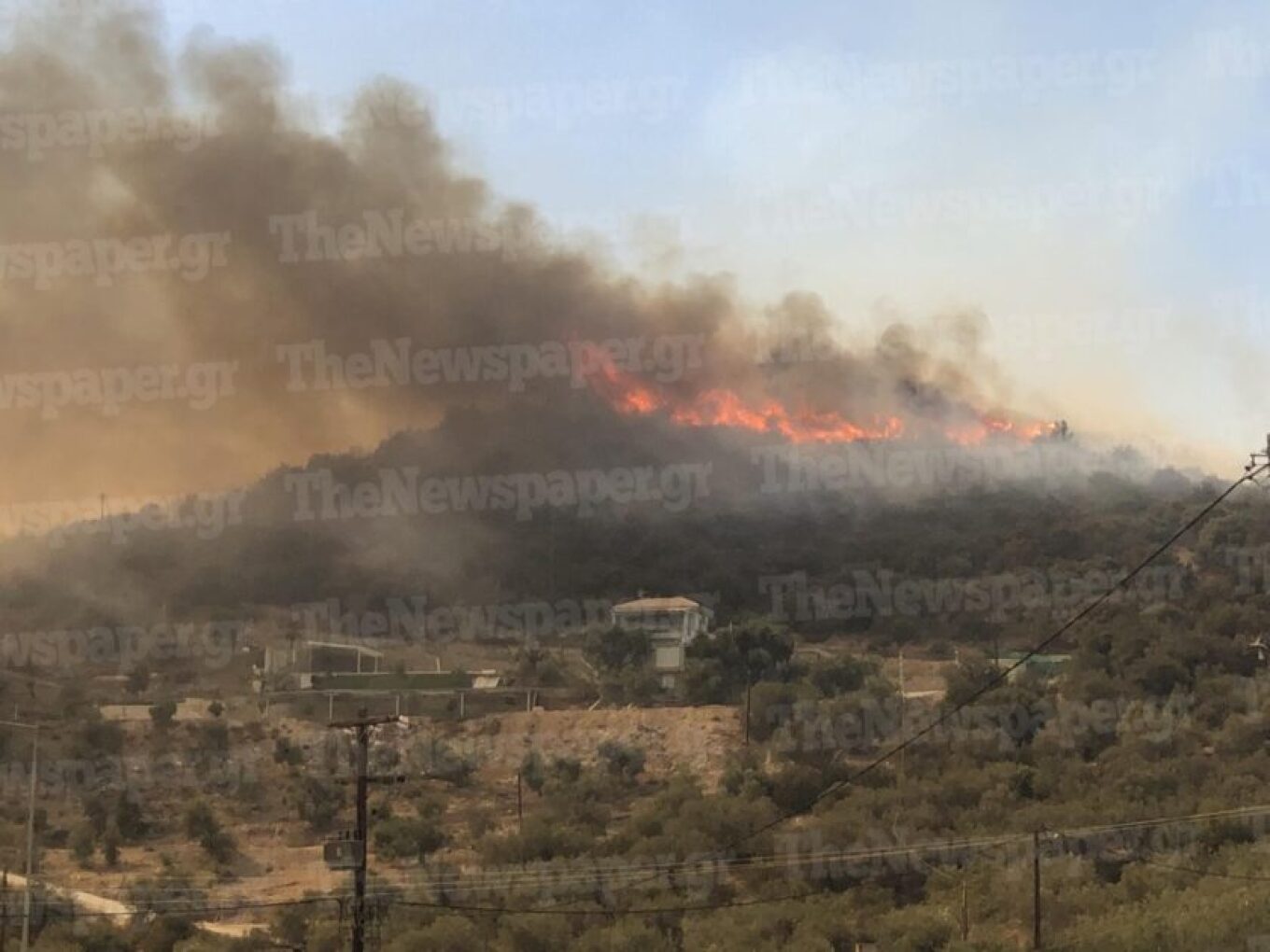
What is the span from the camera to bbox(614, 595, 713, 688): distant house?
8181 cm

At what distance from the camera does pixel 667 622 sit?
86312 mm

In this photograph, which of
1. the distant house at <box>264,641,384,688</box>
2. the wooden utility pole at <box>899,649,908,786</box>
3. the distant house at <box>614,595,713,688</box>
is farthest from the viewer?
the distant house at <box>614,595,713,688</box>

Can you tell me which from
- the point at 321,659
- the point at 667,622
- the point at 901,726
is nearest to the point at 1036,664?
the point at 901,726

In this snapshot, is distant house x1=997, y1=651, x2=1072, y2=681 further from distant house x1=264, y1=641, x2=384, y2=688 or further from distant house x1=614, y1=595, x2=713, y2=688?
distant house x1=264, y1=641, x2=384, y2=688

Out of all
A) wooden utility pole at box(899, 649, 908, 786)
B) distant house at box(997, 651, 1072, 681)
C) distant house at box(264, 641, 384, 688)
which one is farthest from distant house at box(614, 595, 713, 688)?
distant house at box(997, 651, 1072, 681)

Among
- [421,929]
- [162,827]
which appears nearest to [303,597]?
[162,827]

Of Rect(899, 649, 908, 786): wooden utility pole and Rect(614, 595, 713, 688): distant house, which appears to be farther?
Rect(614, 595, 713, 688): distant house

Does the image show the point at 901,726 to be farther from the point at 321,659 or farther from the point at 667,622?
the point at 321,659

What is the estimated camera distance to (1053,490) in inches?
4692

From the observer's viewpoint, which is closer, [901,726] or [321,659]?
[901,726]

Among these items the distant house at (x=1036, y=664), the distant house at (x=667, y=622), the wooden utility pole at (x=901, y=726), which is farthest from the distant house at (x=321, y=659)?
the distant house at (x=1036, y=664)

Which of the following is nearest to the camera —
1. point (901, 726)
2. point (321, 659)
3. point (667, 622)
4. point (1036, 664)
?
point (901, 726)

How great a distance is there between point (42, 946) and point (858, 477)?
9124 centimetres

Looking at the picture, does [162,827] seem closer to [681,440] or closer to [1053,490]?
[681,440]
